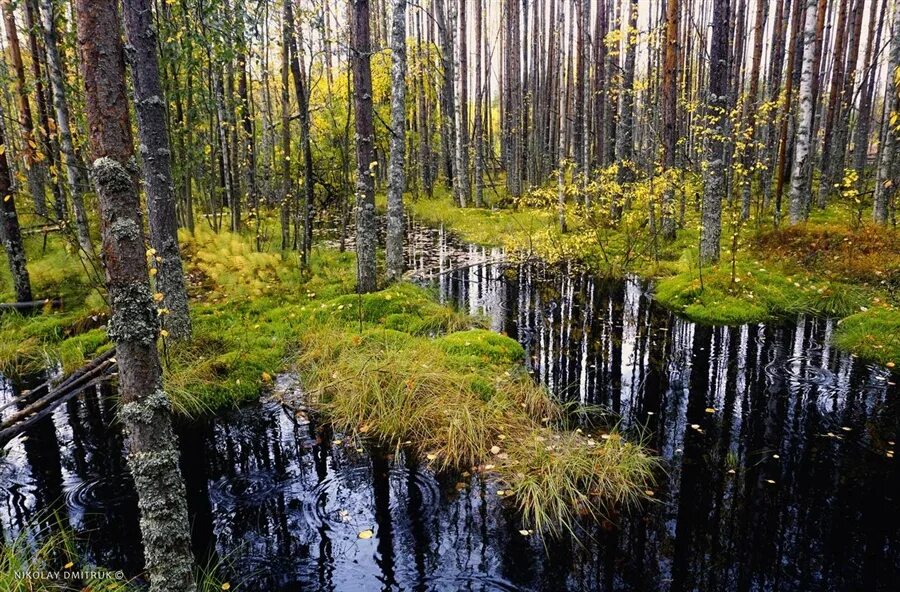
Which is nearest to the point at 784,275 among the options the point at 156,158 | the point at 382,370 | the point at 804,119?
the point at 804,119

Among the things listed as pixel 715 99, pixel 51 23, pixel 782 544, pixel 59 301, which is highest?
pixel 51 23

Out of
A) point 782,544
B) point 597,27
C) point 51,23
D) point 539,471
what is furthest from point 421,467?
point 597,27

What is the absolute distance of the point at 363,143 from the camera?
30.9 ft

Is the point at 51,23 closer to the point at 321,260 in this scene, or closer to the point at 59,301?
the point at 59,301

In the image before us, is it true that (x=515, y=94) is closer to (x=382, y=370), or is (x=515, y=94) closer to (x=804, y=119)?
(x=804, y=119)

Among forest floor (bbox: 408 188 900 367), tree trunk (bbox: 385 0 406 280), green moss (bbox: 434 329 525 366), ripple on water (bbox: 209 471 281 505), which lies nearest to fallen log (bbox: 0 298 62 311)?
tree trunk (bbox: 385 0 406 280)

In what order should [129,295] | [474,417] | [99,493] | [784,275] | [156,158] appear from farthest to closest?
[784,275], [156,158], [474,417], [99,493], [129,295]

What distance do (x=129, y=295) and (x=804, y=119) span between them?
15306mm

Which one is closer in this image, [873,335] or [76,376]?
[76,376]

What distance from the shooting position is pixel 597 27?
18.5 metres

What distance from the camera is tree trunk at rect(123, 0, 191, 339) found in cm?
588

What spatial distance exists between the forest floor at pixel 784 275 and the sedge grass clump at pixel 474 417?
485 cm

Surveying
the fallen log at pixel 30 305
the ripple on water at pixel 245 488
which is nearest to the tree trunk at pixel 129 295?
the ripple on water at pixel 245 488

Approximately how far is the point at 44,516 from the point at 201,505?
4.24 ft
